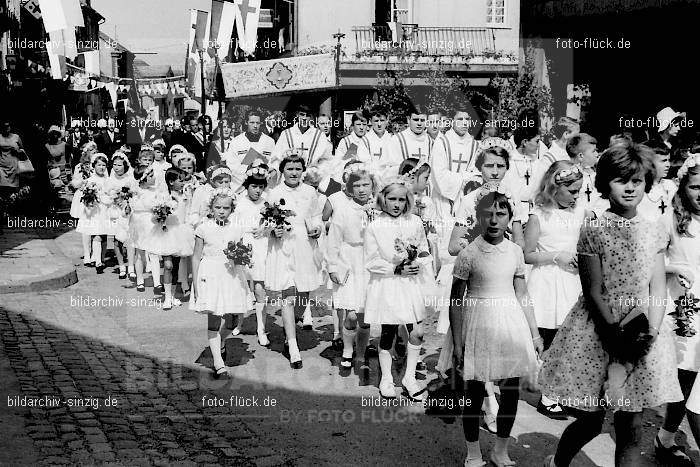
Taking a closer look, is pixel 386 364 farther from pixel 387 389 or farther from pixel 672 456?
pixel 672 456

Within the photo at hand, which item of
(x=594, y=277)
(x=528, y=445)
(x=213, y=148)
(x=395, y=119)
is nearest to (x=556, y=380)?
(x=594, y=277)

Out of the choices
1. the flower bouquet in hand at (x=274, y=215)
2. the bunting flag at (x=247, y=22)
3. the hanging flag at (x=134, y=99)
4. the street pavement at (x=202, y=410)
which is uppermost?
the bunting flag at (x=247, y=22)

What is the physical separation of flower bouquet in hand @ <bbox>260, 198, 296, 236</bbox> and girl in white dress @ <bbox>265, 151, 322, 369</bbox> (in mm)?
52

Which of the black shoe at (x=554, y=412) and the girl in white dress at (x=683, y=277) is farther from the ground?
the girl in white dress at (x=683, y=277)

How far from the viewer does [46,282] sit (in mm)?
11680

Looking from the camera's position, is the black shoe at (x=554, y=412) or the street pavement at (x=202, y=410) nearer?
the street pavement at (x=202, y=410)

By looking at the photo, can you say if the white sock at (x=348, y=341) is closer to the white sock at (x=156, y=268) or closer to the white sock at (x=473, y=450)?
the white sock at (x=473, y=450)

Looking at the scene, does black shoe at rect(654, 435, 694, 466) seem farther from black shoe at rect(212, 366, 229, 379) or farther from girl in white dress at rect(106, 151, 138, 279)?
girl in white dress at rect(106, 151, 138, 279)

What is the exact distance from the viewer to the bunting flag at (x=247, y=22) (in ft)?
62.6

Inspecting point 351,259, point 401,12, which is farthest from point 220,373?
point 401,12

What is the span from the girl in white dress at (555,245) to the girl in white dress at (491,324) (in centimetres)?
121

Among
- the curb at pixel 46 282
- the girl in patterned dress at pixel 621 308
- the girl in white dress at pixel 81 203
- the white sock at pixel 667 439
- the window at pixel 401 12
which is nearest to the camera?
the girl in patterned dress at pixel 621 308

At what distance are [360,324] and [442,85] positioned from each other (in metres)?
22.9

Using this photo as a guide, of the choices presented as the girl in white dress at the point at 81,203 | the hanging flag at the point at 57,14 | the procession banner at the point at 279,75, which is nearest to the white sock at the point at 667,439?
the girl in white dress at the point at 81,203
